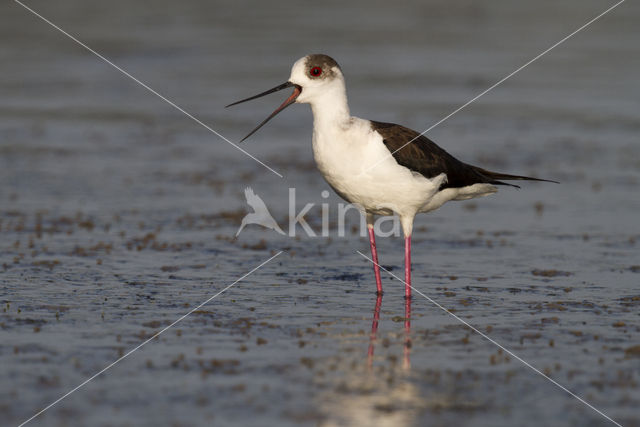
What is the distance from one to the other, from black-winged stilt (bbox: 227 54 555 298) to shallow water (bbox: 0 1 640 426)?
0.84 m

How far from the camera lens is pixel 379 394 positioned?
6.03m

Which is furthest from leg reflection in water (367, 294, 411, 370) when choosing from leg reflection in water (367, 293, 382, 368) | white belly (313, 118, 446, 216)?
white belly (313, 118, 446, 216)

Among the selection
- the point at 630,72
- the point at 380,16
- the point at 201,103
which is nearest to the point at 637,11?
the point at 380,16

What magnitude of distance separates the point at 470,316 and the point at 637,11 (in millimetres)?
25808

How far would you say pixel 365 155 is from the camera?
833 centimetres

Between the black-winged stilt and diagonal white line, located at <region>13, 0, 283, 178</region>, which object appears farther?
diagonal white line, located at <region>13, 0, 283, 178</region>

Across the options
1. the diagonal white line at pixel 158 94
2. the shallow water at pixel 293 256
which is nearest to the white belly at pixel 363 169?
the shallow water at pixel 293 256

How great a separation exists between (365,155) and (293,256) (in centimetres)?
196

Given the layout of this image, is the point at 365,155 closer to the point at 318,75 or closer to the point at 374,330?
the point at 318,75

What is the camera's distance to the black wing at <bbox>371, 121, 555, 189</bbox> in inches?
334

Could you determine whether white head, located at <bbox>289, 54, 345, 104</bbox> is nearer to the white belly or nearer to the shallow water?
the white belly

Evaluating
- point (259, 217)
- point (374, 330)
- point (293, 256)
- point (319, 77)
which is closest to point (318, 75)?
point (319, 77)

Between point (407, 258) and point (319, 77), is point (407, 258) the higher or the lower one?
the lower one

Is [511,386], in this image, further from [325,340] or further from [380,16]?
[380,16]
